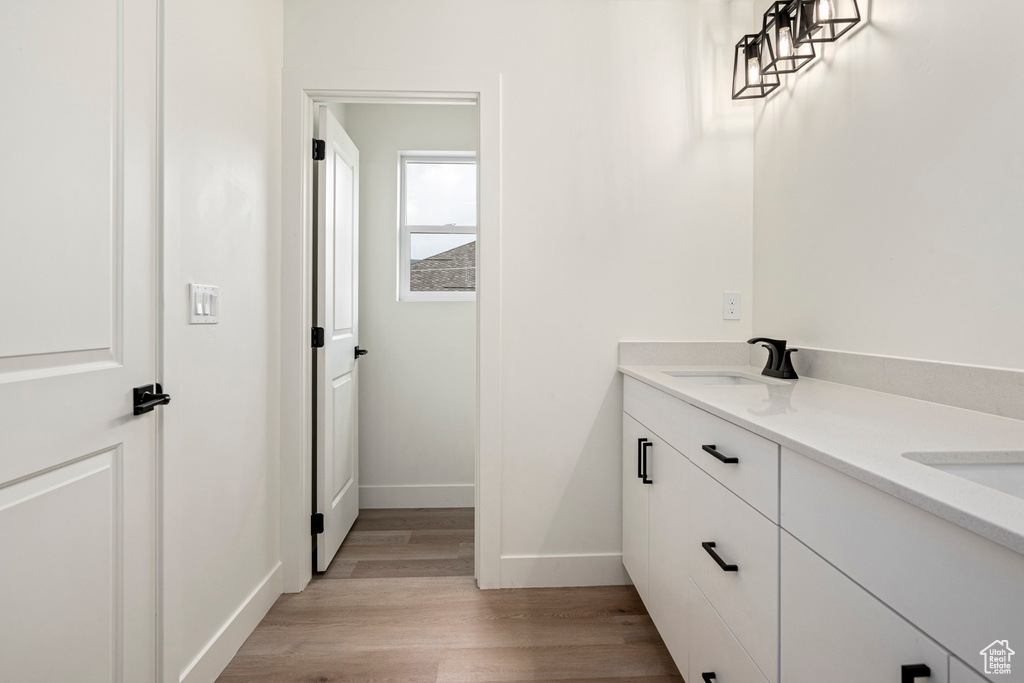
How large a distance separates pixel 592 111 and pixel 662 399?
125 centimetres

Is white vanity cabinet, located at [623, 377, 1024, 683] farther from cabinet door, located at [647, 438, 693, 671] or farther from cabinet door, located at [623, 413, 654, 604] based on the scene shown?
cabinet door, located at [623, 413, 654, 604]

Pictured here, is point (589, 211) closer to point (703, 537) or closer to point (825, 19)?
point (825, 19)

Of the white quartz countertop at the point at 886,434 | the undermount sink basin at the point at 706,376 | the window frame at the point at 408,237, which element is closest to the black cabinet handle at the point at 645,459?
the white quartz countertop at the point at 886,434

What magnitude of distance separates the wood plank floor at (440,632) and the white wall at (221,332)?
165mm

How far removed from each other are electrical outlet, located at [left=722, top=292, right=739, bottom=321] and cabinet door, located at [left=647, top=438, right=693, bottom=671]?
79 cm

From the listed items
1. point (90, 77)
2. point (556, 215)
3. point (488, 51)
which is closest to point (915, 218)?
point (556, 215)

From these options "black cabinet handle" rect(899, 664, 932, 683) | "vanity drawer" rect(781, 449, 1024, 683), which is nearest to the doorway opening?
"vanity drawer" rect(781, 449, 1024, 683)

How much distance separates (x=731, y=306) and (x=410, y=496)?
6.82 feet

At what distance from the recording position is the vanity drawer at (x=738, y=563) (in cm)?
95

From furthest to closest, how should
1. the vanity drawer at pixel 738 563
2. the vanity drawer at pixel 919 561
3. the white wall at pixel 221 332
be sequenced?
the white wall at pixel 221 332, the vanity drawer at pixel 738 563, the vanity drawer at pixel 919 561

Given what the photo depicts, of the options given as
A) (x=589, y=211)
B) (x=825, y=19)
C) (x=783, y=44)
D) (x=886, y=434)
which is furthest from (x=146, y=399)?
(x=783, y=44)

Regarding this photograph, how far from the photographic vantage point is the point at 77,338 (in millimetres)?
979

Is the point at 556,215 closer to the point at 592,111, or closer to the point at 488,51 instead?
the point at 592,111

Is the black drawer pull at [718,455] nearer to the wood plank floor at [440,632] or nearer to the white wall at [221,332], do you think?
the wood plank floor at [440,632]
